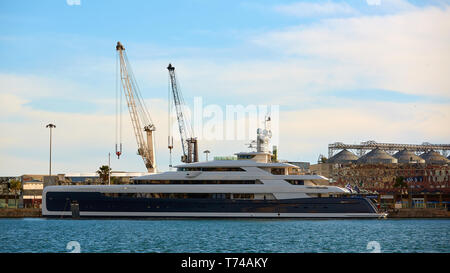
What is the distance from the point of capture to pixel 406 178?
11444cm

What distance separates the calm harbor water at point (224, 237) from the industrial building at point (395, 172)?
3499 centimetres

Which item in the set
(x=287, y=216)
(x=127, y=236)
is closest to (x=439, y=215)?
(x=287, y=216)

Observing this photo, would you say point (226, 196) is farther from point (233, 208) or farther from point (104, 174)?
point (104, 174)

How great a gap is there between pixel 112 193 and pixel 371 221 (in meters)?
24.6

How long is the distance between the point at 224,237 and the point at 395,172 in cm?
8385

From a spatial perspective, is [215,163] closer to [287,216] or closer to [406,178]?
[287,216]

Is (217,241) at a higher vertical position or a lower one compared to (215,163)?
lower

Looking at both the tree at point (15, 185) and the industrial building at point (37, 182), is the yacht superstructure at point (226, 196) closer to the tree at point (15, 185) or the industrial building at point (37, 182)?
the industrial building at point (37, 182)

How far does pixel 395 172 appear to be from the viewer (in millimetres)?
118062
